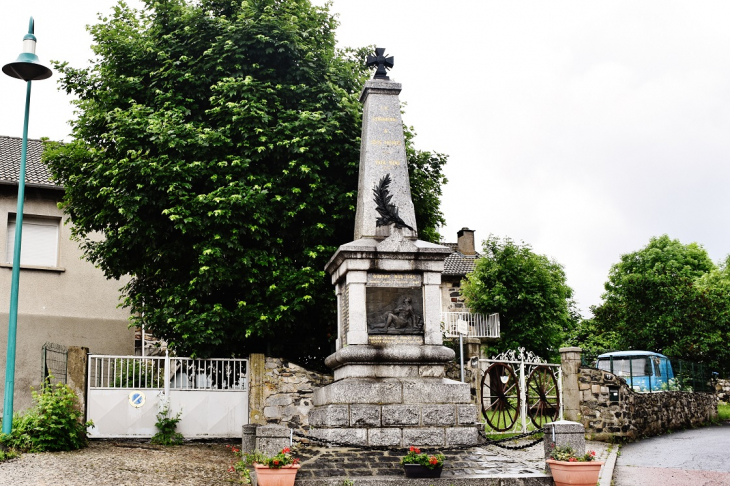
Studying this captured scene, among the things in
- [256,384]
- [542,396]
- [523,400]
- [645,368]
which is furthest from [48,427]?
[645,368]

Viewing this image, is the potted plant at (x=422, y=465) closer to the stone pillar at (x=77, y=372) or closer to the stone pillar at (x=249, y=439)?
the stone pillar at (x=249, y=439)

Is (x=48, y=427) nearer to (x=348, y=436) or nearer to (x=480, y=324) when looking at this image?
(x=348, y=436)

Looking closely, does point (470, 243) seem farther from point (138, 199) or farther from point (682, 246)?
point (138, 199)

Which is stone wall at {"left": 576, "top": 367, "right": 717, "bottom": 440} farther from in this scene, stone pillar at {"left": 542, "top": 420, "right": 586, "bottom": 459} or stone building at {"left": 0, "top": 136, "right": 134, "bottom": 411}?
stone building at {"left": 0, "top": 136, "right": 134, "bottom": 411}

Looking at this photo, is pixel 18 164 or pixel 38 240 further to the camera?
pixel 18 164

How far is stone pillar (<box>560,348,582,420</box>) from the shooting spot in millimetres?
16203

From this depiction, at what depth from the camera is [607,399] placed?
15758mm

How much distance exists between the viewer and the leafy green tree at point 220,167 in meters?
14.7

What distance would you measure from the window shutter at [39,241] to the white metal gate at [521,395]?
12.1 meters

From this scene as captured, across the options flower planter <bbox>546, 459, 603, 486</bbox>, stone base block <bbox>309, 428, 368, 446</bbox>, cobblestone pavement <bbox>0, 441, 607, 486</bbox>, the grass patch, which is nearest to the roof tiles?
cobblestone pavement <bbox>0, 441, 607, 486</bbox>

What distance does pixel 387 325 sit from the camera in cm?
1220

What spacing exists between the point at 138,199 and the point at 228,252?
2080 mm

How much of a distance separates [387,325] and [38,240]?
12429 millimetres

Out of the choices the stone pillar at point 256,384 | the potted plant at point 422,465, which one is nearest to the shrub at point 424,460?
the potted plant at point 422,465
